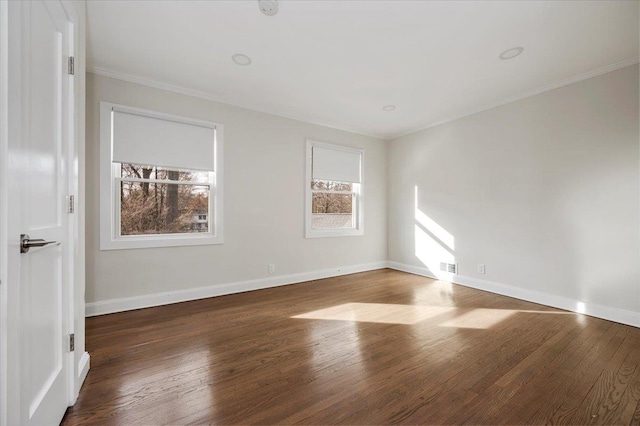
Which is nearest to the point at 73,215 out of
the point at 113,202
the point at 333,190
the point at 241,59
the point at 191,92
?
the point at 113,202

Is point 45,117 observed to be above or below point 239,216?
above

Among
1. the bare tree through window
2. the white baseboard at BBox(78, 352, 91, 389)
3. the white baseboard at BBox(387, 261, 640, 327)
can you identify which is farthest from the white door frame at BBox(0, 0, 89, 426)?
the white baseboard at BBox(387, 261, 640, 327)

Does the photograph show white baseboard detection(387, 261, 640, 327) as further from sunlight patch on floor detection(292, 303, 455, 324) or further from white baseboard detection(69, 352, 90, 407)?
white baseboard detection(69, 352, 90, 407)

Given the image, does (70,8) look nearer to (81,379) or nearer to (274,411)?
(81,379)

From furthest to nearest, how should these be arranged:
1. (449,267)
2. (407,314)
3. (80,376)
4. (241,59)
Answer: (449,267) → (407,314) → (241,59) → (80,376)

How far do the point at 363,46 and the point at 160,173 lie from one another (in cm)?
271

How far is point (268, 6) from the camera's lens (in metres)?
2.05

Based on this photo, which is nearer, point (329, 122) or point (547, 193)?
point (547, 193)

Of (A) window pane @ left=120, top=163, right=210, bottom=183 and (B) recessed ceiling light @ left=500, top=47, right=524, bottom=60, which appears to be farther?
(A) window pane @ left=120, top=163, right=210, bottom=183

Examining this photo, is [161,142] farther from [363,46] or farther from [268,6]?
[363,46]

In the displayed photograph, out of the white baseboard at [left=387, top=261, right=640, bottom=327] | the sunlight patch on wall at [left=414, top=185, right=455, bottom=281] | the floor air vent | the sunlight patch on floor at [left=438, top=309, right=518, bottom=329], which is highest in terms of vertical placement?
the sunlight patch on wall at [left=414, top=185, right=455, bottom=281]

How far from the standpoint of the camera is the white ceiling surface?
2098 millimetres

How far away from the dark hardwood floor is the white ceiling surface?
8.72ft

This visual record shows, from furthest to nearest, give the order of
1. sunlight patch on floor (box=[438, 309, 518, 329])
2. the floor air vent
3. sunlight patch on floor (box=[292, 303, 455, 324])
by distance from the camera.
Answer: the floor air vent
sunlight patch on floor (box=[292, 303, 455, 324])
sunlight patch on floor (box=[438, 309, 518, 329])
